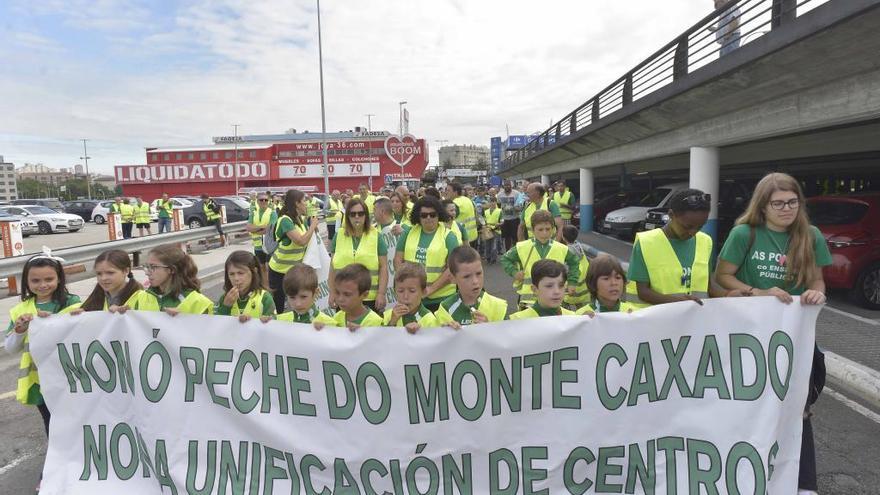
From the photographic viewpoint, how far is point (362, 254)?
4820 millimetres

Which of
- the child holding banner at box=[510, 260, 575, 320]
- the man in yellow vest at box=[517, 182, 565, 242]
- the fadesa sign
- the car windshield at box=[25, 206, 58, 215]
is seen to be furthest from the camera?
the fadesa sign

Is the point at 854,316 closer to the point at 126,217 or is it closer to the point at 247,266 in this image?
the point at 247,266

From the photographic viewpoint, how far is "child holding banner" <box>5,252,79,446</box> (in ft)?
10.6

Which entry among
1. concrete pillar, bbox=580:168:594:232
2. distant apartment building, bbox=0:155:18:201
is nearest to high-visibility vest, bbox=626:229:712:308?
concrete pillar, bbox=580:168:594:232

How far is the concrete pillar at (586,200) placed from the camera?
21.0 m

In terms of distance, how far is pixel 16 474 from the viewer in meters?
3.52

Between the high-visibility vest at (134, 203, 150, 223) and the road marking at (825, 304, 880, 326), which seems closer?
the road marking at (825, 304, 880, 326)

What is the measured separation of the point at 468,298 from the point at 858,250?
20.2ft

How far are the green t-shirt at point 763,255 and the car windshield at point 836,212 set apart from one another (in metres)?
5.39

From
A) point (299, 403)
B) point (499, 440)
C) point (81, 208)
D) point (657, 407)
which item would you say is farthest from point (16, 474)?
point (81, 208)

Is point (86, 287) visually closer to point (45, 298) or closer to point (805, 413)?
point (45, 298)

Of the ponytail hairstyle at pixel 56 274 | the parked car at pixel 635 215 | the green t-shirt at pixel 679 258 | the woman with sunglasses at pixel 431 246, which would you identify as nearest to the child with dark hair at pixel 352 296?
the woman with sunglasses at pixel 431 246

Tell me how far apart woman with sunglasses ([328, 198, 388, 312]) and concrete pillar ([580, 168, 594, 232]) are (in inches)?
675

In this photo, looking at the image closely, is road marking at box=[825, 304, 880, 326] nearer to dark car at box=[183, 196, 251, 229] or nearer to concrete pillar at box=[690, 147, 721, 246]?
concrete pillar at box=[690, 147, 721, 246]
